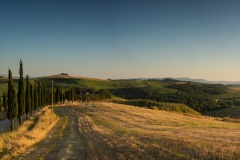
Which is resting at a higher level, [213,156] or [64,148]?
[213,156]

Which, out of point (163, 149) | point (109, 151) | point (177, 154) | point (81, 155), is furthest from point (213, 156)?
point (81, 155)

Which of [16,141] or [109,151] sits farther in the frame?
[16,141]

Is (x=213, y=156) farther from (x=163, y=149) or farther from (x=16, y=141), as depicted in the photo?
(x=16, y=141)

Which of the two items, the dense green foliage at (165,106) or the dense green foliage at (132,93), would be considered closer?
the dense green foliage at (165,106)

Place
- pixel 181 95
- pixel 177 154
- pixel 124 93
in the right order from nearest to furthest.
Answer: pixel 177 154 → pixel 181 95 → pixel 124 93

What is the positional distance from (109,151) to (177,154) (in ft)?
18.3

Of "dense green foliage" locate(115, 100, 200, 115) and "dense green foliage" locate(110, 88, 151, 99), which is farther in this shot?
"dense green foliage" locate(110, 88, 151, 99)

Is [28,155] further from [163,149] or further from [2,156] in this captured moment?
[163,149]

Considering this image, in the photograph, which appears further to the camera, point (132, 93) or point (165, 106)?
point (132, 93)

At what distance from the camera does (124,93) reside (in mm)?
193625

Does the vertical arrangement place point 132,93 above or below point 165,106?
below

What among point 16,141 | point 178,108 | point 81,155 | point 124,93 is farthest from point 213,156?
point 124,93

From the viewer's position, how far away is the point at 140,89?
19550cm

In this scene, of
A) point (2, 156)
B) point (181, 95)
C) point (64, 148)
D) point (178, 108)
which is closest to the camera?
point (2, 156)
